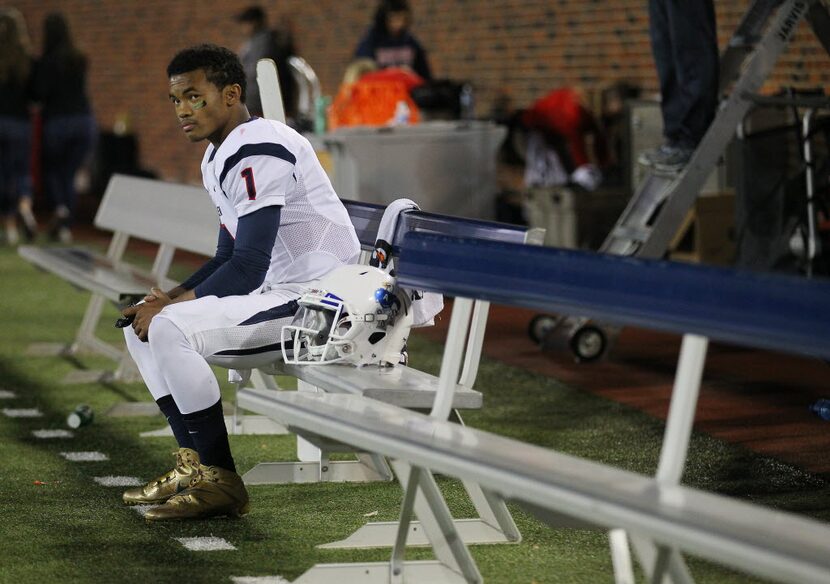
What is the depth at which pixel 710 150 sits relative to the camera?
816cm

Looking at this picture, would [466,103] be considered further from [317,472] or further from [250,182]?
[250,182]

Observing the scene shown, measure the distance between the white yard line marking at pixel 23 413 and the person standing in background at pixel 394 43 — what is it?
719 centimetres

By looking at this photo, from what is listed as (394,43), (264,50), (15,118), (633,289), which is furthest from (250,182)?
(15,118)

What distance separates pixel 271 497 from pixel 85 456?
116cm

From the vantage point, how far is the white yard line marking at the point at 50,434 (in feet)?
22.8

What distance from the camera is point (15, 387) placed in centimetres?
830

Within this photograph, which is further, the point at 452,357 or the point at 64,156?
the point at 64,156

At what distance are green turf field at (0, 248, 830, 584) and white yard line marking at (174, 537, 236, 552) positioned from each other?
0.12 ft

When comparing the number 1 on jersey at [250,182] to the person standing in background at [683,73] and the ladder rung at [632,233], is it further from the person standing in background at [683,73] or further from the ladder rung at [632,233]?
the person standing in background at [683,73]

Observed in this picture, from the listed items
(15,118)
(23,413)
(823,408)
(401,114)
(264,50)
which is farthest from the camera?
(15,118)

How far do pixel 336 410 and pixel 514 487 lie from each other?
894 mm

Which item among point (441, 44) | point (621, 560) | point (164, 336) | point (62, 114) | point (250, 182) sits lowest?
point (62, 114)

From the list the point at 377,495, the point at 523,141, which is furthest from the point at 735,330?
the point at 523,141

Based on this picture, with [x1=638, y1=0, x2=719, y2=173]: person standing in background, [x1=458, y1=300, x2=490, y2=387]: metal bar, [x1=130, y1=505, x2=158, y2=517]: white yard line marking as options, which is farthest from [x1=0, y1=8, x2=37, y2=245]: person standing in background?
[x1=458, y1=300, x2=490, y2=387]: metal bar
